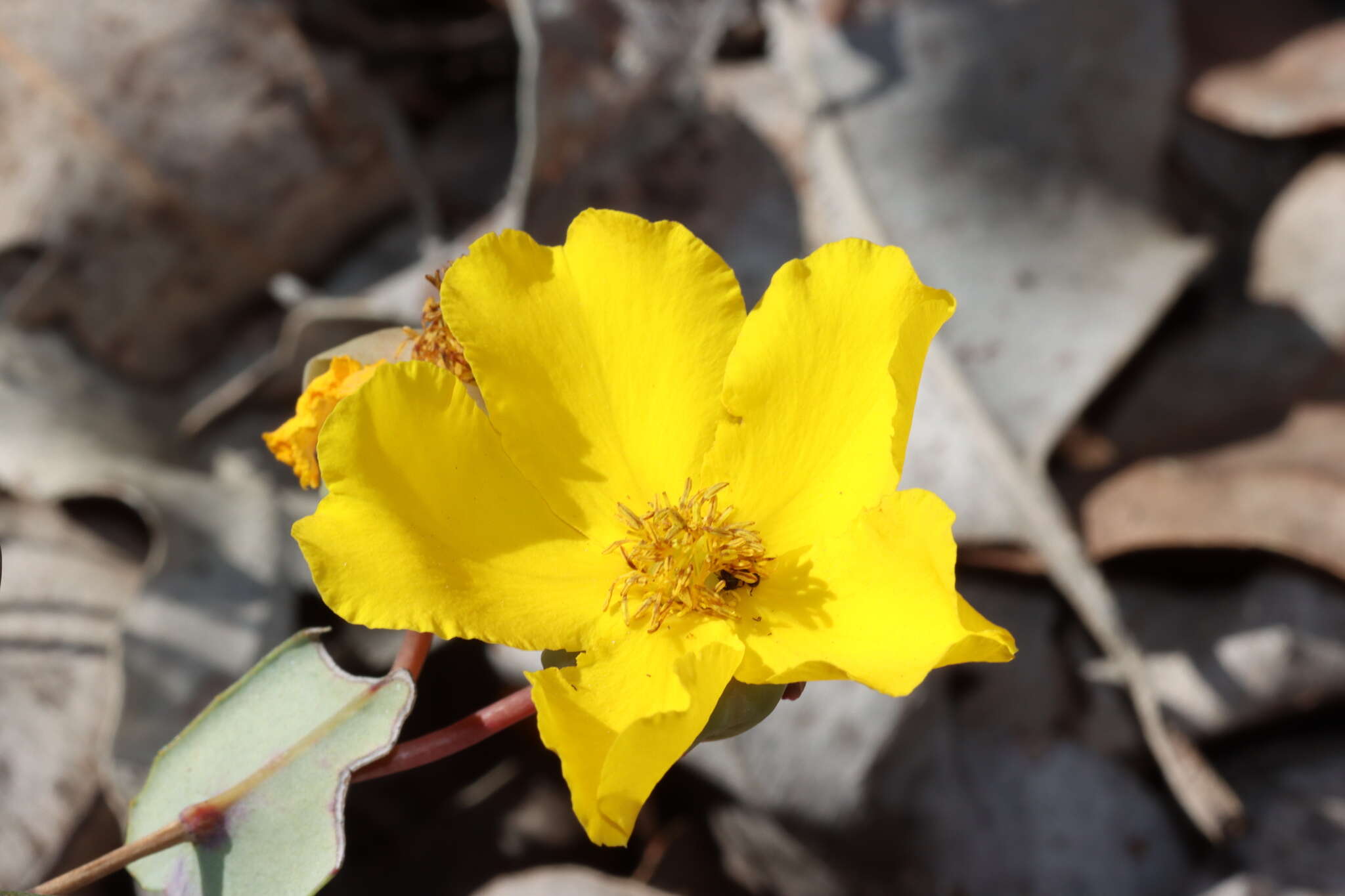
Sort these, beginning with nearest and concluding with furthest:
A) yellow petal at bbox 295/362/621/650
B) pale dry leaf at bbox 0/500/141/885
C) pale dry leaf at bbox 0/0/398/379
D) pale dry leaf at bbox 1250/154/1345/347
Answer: yellow petal at bbox 295/362/621/650, pale dry leaf at bbox 0/500/141/885, pale dry leaf at bbox 0/0/398/379, pale dry leaf at bbox 1250/154/1345/347

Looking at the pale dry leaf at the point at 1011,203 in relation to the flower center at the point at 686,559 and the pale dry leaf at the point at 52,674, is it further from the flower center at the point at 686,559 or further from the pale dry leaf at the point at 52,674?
the pale dry leaf at the point at 52,674

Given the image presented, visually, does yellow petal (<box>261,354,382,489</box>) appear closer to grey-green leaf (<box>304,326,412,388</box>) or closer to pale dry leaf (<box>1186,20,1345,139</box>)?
grey-green leaf (<box>304,326,412,388</box>)

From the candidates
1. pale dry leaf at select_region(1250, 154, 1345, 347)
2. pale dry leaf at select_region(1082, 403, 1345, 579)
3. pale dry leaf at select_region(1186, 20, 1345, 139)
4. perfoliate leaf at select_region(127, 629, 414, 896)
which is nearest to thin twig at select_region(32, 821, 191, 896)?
perfoliate leaf at select_region(127, 629, 414, 896)

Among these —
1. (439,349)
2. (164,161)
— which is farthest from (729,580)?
(164,161)

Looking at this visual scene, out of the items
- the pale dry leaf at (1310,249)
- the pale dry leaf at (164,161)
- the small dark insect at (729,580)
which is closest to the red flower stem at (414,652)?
the small dark insect at (729,580)

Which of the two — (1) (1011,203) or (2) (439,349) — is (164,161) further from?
(1) (1011,203)
